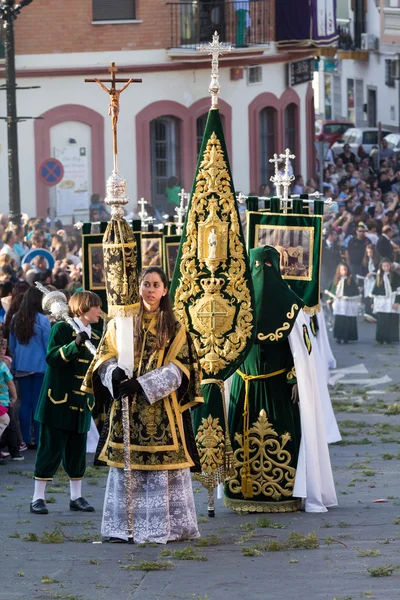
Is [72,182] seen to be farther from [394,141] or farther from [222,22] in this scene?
[394,141]

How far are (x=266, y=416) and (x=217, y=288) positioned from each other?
100 centimetres

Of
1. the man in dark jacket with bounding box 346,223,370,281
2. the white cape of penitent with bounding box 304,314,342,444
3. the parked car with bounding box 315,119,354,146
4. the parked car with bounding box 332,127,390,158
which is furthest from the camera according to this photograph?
the parked car with bounding box 315,119,354,146

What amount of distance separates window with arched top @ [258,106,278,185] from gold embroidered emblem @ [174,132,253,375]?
23.0 metres

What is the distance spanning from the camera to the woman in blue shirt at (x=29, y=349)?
41.9ft

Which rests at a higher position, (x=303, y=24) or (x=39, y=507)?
(x=303, y=24)

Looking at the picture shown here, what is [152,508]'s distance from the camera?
9109mm

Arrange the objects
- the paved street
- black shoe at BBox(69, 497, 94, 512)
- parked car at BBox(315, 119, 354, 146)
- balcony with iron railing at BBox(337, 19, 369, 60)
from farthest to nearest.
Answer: balcony with iron railing at BBox(337, 19, 369, 60) < parked car at BBox(315, 119, 354, 146) < black shoe at BBox(69, 497, 94, 512) < the paved street

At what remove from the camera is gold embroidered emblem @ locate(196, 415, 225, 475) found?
10227mm

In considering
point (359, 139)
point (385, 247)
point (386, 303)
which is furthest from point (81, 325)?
point (359, 139)

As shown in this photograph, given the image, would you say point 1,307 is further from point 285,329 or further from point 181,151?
point 181,151

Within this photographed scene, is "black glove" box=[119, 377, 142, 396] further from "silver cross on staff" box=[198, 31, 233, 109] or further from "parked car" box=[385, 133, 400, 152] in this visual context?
"parked car" box=[385, 133, 400, 152]

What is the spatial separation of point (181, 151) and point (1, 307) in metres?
17.9

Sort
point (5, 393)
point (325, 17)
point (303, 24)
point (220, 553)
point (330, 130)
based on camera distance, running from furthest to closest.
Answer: point (330, 130) → point (325, 17) → point (303, 24) → point (5, 393) → point (220, 553)

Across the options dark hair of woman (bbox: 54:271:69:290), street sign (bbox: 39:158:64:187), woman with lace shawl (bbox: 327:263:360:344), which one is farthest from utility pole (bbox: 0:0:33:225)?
dark hair of woman (bbox: 54:271:69:290)
